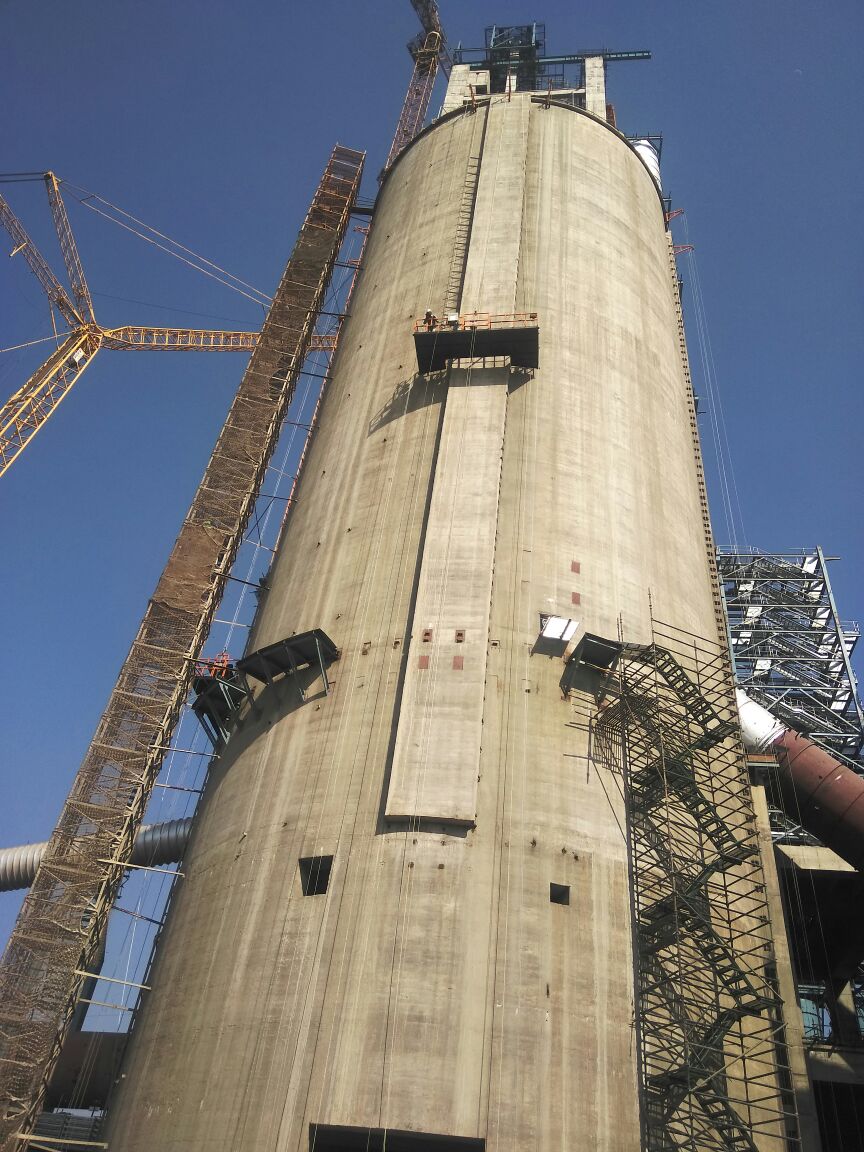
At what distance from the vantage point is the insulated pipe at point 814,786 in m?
32.6

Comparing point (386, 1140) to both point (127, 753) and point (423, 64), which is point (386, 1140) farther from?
point (423, 64)

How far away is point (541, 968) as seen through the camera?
23031 mm

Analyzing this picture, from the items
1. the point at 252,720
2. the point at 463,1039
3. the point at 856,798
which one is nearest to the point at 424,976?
the point at 463,1039

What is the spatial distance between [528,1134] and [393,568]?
1723 cm

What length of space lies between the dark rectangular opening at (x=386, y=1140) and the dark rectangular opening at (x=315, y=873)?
18.7ft

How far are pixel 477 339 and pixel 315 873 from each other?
21120 millimetres

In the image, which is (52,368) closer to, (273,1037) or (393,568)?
(393,568)

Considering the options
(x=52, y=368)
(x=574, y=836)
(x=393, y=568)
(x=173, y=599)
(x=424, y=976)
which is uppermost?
(x=52, y=368)

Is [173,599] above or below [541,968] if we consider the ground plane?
above

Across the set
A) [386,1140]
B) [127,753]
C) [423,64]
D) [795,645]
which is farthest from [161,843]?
[423,64]

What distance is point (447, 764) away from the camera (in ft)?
85.8

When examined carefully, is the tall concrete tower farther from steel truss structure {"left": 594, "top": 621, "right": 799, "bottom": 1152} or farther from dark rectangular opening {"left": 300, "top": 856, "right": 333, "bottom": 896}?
steel truss structure {"left": 594, "top": 621, "right": 799, "bottom": 1152}

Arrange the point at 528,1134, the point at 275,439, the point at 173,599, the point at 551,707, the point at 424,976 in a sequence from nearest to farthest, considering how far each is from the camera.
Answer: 1. the point at 528,1134
2. the point at 424,976
3. the point at 551,707
4. the point at 173,599
5. the point at 275,439

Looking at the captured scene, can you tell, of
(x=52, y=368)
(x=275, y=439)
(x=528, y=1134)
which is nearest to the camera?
(x=528, y=1134)
